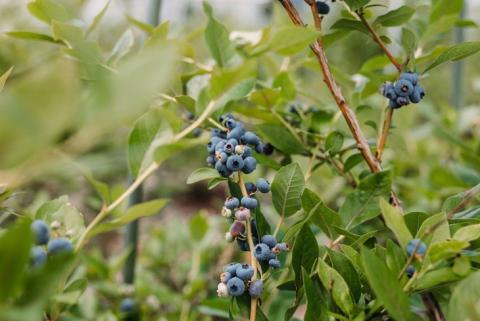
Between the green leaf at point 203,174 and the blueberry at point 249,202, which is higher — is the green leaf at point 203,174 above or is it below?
above

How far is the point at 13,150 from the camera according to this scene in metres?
0.25

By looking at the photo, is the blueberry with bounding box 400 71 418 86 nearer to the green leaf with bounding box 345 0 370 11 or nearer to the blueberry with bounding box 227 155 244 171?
the green leaf with bounding box 345 0 370 11

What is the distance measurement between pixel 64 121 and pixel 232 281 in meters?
0.29

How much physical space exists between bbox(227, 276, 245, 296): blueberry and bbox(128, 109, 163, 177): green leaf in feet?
0.43

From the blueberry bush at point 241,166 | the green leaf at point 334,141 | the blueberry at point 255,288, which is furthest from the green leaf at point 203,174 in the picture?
the green leaf at point 334,141

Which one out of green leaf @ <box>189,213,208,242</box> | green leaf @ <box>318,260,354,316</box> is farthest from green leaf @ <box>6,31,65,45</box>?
green leaf @ <box>189,213,208,242</box>

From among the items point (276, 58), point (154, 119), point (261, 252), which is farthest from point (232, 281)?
point (276, 58)

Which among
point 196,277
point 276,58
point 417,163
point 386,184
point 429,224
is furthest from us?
point 417,163

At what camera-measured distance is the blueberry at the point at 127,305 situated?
0.99 meters

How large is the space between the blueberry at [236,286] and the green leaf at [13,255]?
0.74ft

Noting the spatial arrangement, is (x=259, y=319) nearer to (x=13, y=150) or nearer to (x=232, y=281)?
(x=232, y=281)

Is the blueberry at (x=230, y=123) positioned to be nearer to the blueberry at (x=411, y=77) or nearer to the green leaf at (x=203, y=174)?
the green leaf at (x=203, y=174)

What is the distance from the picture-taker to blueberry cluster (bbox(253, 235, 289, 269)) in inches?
20.6

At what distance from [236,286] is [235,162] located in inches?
4.4
